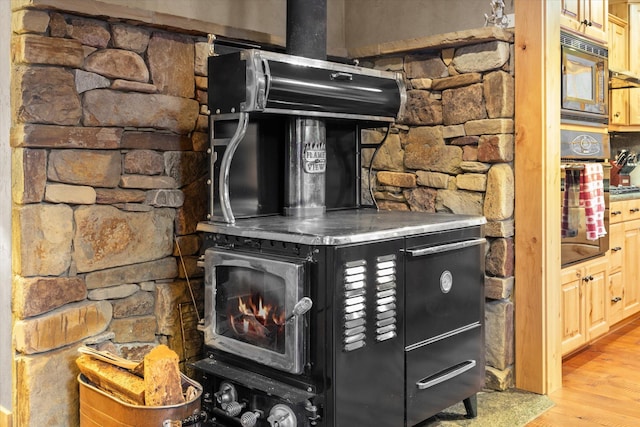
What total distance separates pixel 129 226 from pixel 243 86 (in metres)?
0.76

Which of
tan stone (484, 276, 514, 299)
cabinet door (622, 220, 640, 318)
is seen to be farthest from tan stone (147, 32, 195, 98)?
cabinet door (622, 220, 640, 318)

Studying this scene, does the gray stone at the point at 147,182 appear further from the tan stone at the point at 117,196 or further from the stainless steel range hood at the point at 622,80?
the stainless steel range hood at the point at 622,80

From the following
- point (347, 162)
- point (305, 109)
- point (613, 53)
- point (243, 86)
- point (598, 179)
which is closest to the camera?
point (243, 86)

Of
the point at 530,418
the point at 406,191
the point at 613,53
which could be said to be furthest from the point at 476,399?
the point at 613,53

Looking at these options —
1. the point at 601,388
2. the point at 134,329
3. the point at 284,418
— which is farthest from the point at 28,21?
the point at 601,388

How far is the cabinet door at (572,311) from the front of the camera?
3.41m

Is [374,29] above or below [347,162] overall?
above

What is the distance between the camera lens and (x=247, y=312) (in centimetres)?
236

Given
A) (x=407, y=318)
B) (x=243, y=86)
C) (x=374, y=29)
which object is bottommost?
(x=407, y=318)

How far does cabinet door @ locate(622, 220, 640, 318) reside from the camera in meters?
4.28

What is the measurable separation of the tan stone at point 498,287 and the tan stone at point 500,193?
298mm

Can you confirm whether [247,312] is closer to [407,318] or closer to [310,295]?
[310,295]

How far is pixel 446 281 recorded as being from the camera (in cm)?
258

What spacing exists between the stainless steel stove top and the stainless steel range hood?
7.57 feet
